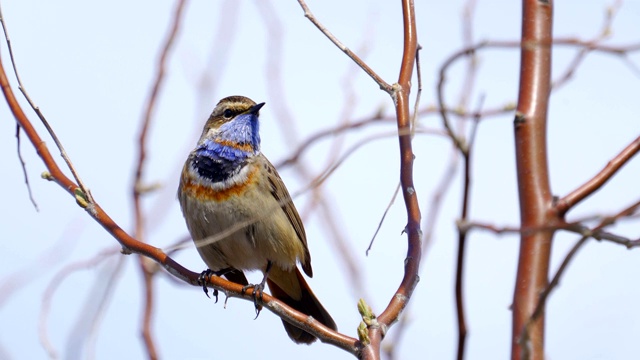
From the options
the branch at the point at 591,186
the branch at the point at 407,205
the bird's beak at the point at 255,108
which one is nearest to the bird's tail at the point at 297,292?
the bird's beak at the point at 255,108

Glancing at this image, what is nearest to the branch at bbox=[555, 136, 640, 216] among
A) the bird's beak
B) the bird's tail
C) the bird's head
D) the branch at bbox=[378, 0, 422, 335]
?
the branch at bbox=[378, 0, 422, 335]

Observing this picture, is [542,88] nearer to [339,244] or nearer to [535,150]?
[535,150]

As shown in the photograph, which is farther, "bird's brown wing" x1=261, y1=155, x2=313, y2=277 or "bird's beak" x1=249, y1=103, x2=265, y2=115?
"bird's beak" x1=249, y1=103, x2=265, y2=115

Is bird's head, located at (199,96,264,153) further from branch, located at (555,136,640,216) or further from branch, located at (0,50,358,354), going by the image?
branch, located at (555,136,640,216)

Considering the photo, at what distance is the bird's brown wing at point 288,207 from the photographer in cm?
647

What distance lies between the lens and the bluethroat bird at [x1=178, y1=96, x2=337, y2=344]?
6035 millimetres

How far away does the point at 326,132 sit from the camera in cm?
413

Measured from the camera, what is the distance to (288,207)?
21.6ft

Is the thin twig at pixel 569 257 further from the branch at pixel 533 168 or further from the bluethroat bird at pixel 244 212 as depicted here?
the bluethroat bird at pixel 244 212

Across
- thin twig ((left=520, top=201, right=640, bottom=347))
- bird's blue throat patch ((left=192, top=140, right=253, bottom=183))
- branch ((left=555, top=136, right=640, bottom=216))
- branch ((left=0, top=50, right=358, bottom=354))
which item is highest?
bird's blue throat patch ((left=192, top=140, right=253, bottom=183))

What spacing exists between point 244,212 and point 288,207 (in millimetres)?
586

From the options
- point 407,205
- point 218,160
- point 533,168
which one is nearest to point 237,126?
point 218,160

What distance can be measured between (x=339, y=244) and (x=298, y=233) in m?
2.06

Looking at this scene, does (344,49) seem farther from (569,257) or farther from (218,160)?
(218,160)
